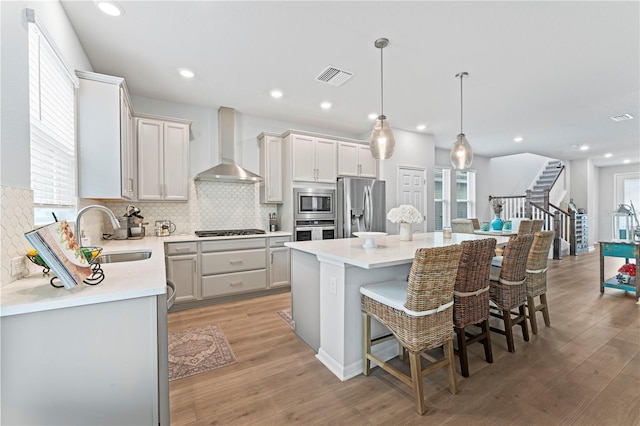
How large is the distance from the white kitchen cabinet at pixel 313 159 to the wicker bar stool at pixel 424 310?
281 cm

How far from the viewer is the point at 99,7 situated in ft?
6.84

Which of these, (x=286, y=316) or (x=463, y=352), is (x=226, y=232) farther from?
(x=463, y=352)

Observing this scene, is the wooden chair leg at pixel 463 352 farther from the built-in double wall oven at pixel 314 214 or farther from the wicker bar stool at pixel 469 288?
the built-in double wall oven at pixel 314 214

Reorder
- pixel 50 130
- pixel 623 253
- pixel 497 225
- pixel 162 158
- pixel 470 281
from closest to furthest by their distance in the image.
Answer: pixel 50 130, pixel 470 281, pixel 162 158, pixel 623 253, pixel 497 225

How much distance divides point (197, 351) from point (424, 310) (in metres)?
1.98

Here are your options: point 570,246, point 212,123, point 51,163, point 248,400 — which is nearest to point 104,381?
point 248,400

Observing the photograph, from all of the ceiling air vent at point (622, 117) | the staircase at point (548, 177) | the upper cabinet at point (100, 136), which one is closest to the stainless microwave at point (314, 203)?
the upper cabinet at point (100, 136)

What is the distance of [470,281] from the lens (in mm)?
2080

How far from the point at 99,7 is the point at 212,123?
2.14 m

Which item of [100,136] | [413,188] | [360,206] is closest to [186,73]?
[100,136]

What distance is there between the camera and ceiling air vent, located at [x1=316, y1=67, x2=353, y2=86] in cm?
304

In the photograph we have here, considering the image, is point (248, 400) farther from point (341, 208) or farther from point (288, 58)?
point (341, 208)

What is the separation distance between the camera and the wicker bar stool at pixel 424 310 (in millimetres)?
1676

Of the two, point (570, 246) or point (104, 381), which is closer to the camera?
point (104, 381)
